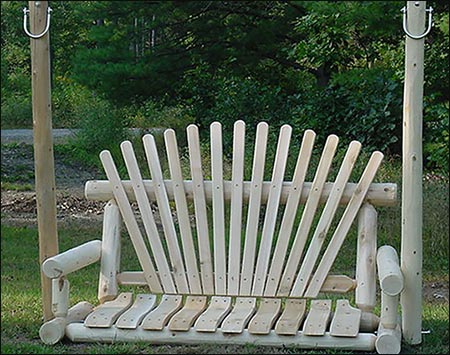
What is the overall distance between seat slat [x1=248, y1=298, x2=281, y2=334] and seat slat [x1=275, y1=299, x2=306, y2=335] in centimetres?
4

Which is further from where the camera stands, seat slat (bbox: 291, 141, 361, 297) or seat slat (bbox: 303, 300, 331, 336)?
seat slat (bbox: 291, 141, 361, 297)

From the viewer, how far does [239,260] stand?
4.08 metres

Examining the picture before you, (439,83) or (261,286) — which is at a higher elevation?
(439,83)

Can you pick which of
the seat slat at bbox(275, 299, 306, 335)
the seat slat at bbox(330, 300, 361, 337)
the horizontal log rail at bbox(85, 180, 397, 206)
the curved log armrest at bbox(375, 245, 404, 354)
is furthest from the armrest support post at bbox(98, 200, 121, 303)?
the curved log armrest at bbox(375, 245, 404, 354)

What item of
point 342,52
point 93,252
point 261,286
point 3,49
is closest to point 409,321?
point 261,286

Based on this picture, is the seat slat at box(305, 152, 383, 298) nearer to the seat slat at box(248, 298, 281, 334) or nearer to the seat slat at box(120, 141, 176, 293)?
the seat slat at box(248, 298, 281, 334)

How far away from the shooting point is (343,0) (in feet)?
16.9

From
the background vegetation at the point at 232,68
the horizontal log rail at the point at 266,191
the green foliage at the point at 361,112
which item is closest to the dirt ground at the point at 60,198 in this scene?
the background vegetation at the point at 232,68

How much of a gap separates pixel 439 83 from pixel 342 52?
94cm

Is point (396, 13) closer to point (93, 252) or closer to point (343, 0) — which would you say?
point (343, 0)

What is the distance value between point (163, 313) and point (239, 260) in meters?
0.46

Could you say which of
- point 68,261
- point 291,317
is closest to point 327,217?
point 291,317

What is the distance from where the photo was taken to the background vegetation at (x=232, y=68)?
496cm

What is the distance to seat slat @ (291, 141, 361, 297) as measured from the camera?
157 inches
